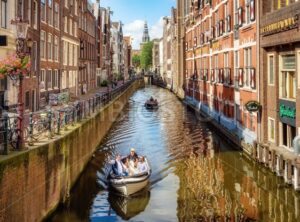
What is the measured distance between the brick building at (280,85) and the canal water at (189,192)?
39.7 inches

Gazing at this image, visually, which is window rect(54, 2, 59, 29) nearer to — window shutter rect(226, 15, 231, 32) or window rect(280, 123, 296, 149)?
window shutter rect(226, 15, 231, 32)

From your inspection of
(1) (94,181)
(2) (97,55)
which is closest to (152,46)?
(2) (97,55)

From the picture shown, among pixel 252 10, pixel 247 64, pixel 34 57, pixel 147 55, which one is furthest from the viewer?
pixel 147 55

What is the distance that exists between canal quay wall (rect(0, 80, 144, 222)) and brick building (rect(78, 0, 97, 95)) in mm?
33306

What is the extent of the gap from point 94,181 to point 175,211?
585cm

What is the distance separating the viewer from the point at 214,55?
39844 millimetres

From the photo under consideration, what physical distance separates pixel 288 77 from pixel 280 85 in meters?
0.95

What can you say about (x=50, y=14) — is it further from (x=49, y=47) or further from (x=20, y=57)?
(x=20, y=57)

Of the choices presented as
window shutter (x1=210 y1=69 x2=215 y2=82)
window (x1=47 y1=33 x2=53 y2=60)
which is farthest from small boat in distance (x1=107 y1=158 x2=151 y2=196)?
window shutter (x1=210 y1=69 x2=215 y2=82)

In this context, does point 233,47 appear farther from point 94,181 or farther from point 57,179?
point 57,179

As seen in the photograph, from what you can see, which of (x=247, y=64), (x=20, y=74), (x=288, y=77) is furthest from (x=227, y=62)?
(x=20, y=74)

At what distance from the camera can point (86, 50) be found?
62062 mm

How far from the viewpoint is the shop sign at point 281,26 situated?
19.3m

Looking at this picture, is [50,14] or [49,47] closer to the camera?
[49,47]
